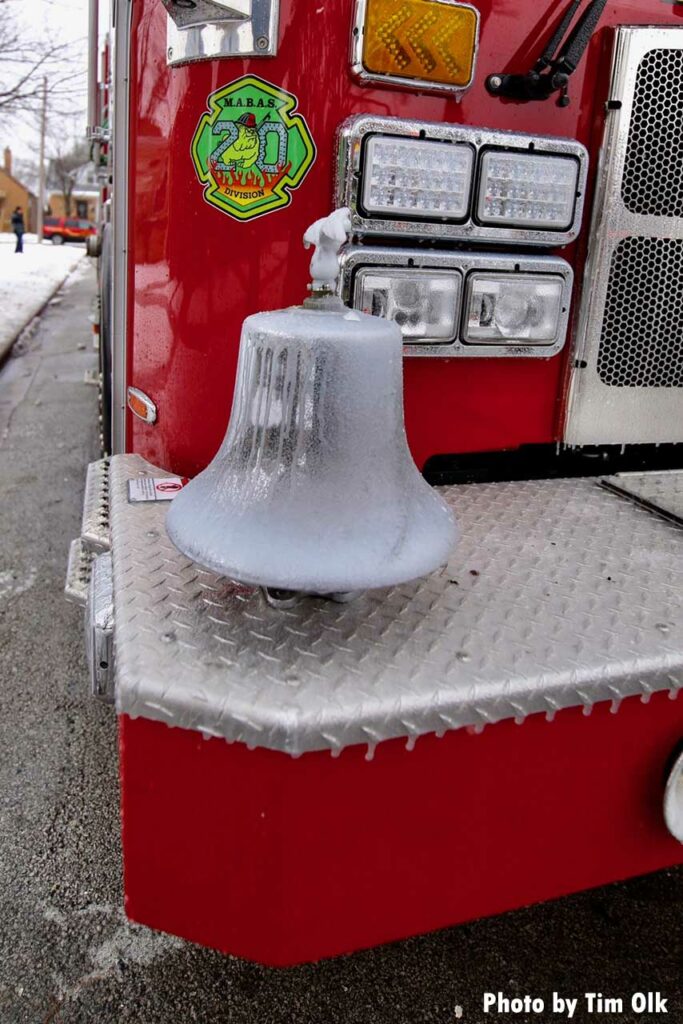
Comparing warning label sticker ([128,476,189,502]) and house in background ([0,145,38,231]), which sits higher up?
house in background ([0,145,38,231])

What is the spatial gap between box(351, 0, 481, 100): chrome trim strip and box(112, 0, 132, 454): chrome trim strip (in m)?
0.68

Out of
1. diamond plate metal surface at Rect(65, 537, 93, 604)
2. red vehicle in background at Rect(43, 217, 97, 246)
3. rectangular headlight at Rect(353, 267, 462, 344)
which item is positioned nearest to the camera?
rectangular headlight at Rect(353, 267, 462, 344)

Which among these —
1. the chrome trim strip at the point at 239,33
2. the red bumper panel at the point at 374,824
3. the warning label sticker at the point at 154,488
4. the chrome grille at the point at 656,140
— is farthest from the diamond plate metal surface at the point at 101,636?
the chrome grille at the point at 656,140

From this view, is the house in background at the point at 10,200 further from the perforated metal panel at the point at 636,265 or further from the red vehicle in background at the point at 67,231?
the perforated metal panel at the point at 636,265

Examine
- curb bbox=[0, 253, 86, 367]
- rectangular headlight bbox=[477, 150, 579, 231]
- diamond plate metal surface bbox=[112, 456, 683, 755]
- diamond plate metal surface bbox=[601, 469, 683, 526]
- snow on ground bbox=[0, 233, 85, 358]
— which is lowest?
curb bbox=[0, 253, 86, 367]

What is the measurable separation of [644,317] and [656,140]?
392 millimetres

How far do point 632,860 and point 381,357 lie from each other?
928 millimetres

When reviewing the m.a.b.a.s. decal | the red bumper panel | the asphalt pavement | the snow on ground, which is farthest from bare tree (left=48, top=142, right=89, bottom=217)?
the red bumper panel

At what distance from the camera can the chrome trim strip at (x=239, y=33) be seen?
Result: 1688 mm

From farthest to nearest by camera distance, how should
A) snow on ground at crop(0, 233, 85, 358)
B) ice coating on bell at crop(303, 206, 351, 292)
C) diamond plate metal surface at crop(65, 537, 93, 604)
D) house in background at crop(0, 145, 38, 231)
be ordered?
house in background at crop(0, 145, 38, 231) → snow on ground at crop(0, 233, 85, 358) → diamond plate metal surface at crop(65, 537, 93, 604) → ice coating on bell at crop(303, 206, 351, 292)

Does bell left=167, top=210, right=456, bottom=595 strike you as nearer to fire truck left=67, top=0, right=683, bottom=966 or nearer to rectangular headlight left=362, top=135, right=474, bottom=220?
fire truck left=67, top=0, right=683, bottom=966

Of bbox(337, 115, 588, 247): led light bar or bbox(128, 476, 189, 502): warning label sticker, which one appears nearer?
bbox(337, 115, 588, 247): led light bar

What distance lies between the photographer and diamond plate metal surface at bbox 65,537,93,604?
203 cm

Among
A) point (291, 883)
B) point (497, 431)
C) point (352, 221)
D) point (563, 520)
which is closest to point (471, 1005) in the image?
point (291, 883)
